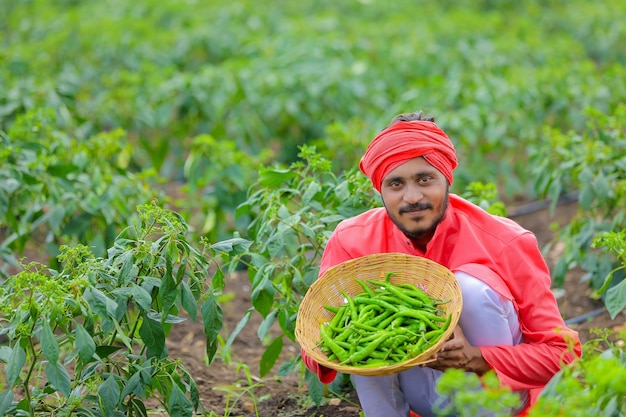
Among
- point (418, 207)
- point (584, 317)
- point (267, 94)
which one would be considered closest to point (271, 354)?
point (418, 207)

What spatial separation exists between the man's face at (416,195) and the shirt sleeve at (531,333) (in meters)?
0.25

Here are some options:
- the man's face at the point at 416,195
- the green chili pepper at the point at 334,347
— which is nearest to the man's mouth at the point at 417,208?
the man's face at the point at 416,195

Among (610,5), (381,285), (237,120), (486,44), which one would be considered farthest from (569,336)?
(610,5)

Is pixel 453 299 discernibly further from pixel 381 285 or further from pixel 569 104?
pixel 569 104

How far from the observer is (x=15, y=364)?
2.29 meters

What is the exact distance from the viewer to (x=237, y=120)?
5695mm

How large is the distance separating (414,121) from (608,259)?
1.48m

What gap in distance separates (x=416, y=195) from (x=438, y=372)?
0.52 m

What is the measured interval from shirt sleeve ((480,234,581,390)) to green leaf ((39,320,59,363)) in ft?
3.78

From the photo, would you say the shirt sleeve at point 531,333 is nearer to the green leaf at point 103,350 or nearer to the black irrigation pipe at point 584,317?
the green leaf at point 103,350

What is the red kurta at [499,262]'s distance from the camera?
2500 mm

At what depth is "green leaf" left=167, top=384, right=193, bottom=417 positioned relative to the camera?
2.61 meters

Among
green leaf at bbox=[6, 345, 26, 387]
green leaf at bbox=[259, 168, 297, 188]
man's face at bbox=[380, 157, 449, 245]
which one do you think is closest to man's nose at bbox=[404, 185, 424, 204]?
man's face at bbox=[380, 157, 449, 245]

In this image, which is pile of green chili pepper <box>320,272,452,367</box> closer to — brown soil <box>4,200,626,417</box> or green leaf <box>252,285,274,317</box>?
green leaf <box>252,285,274,317</box>
